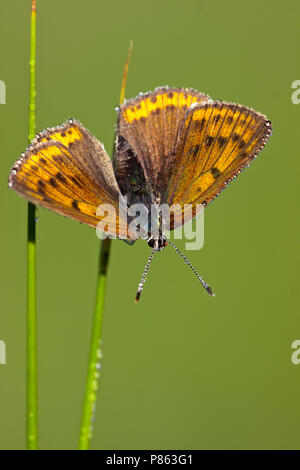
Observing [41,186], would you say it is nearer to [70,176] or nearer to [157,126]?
[70,176]

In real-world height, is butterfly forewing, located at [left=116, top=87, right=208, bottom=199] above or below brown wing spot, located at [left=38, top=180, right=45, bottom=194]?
above

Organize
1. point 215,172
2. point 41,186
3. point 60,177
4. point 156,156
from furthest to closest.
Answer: point 156,156 < point 215,172 < point 60,177 < point 41,186

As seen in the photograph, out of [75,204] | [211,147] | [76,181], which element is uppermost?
[211,147]

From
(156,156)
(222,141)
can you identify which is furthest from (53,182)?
(222,141)

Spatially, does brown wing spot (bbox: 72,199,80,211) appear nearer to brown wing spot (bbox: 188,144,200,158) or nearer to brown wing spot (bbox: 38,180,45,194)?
brown wing spot (bbox: 38,180,45,194)

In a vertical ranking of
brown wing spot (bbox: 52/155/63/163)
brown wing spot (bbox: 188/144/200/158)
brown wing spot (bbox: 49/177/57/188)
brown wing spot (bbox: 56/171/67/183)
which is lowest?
brown wing spot (bbox: 49/177/57/188)

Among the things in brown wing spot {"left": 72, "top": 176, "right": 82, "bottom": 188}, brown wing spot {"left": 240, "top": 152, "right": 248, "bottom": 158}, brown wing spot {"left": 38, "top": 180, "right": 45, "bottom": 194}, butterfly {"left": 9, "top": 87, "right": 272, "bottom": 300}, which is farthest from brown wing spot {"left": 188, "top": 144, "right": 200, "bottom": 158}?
brown wing spot {"left": 38, "top": 180, "right": 45, "bottom": 194}

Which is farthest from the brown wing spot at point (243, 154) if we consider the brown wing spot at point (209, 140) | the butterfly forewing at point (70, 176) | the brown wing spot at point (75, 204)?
the brown wing spot at point (75, 204)

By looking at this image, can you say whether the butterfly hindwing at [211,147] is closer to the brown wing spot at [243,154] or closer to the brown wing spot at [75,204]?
the brown wing spot at [243,154]

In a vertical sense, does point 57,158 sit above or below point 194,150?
below

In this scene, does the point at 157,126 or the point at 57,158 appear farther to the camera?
the point at 157,126
